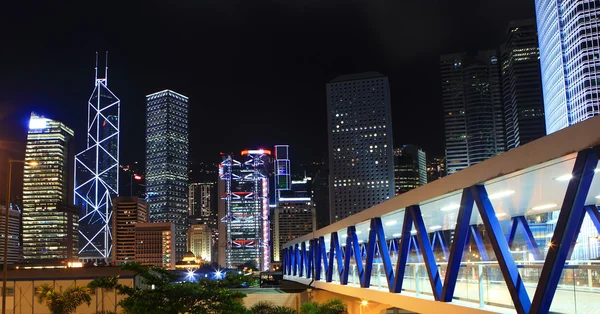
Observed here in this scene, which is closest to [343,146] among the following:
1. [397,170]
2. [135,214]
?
[397,170]

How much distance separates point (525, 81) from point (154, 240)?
110892 millimetres

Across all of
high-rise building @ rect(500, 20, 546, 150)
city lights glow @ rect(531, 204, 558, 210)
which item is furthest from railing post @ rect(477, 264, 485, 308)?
high-rise building @ rect(500, 20, 546, 150)

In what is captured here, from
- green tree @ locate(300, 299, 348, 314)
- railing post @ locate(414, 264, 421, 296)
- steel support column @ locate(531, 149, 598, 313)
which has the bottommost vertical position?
green tree @ locate(300, 299, 348, 314)

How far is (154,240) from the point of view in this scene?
186375 mm

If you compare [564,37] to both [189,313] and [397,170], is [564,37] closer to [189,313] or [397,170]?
[189,313]

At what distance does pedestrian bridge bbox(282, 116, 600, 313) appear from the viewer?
8375 millimetres

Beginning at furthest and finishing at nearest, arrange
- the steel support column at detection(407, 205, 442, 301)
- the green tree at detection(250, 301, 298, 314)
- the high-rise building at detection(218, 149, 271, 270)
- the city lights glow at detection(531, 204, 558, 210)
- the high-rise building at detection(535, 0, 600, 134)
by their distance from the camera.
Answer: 1. the high-rise building at detection(218, 149, 271, 270)
2. the high-rise building at detection(535, 0, 600, 134)
3. the green tree at detection(250, 301, 298, 314)
4. the city lights glow at detection(531, 204, 558, 210)
5. the steel support column at detection(407, 205, 442, 301)

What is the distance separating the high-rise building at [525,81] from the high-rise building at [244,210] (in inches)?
2661

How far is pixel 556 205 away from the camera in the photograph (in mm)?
14766

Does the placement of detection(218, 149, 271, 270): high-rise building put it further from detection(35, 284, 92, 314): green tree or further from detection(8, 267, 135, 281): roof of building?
detection(35, 284, 92, 314): green tree

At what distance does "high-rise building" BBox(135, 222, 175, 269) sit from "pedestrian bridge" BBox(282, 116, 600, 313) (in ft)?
553

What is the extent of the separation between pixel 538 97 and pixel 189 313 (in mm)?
161857

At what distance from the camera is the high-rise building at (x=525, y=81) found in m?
164

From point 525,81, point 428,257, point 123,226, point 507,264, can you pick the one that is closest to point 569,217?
point 507,264
